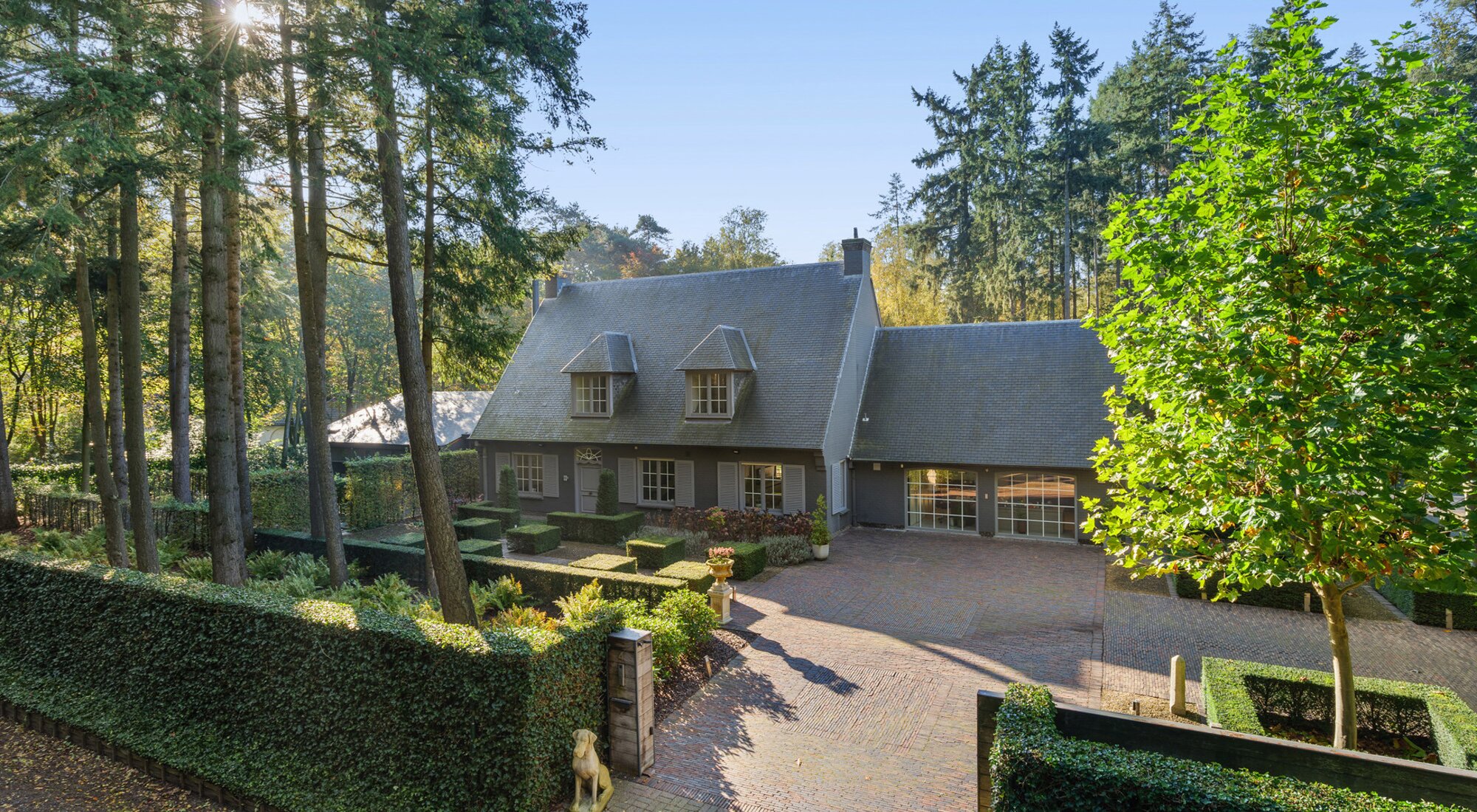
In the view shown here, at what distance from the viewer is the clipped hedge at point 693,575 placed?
1215 centimetres

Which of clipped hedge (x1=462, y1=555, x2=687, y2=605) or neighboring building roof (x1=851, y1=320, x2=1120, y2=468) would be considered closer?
clipped hedge (x1=462, y1=555, x2=687, y2=605)

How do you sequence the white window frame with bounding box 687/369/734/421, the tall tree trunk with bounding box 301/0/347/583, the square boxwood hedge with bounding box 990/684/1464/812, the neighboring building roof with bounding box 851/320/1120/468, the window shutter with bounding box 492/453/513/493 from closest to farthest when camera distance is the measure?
the square boxwood hedge with bounding box 990/684/1464/812 → the tall tree trunk with bounding box 301/0/347/583 → the neighboring building roof with bounding box 851/320/1120/468 → the white window frame with bounding box 687/369/734/421 → the window shutter with bounding box 492/453/513/493

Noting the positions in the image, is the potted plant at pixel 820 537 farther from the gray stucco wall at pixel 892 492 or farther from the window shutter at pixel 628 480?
the window shutter at pixel 628 480

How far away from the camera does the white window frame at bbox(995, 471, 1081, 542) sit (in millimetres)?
17828

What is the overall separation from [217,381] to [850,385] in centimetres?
1454

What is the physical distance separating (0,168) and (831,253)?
37647 mm

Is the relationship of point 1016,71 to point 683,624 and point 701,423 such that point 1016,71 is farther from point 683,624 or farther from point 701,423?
point 683,624

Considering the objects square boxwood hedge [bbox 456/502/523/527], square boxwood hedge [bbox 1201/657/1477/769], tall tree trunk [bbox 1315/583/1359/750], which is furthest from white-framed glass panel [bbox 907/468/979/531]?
tall tree trunk [bbox 1315/583/1359/750]

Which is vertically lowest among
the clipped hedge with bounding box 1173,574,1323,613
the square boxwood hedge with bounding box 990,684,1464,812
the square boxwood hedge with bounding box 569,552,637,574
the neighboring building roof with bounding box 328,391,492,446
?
the clipped hedge with bounding box 1173,574,1323,613

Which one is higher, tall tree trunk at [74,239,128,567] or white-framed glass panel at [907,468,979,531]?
tall tree trunk at [74,239,128,567]

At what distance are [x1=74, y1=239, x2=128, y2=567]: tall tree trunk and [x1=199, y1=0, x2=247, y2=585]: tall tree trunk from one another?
4.07 meters

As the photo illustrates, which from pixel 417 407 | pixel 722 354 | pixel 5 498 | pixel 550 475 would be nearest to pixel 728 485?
pixel 722 354

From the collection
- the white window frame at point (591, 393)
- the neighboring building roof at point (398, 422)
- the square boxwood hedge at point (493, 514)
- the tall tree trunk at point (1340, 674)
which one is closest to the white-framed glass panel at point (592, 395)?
the white window frame at point (591, 393)

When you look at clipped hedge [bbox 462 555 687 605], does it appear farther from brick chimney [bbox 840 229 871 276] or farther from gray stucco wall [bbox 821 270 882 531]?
brick chimney [bbox 840 229 871 276]
